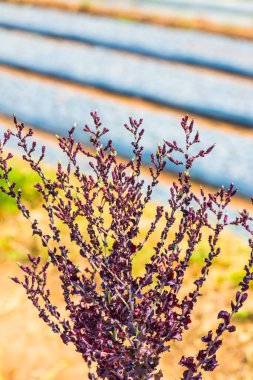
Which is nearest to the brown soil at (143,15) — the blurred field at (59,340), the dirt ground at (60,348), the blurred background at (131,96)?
the blurred background at (131,96)

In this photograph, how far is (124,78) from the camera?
27.5ft

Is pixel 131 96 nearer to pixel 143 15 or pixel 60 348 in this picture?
pixel 143 15

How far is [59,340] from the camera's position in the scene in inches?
161

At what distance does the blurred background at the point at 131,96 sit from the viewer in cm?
403

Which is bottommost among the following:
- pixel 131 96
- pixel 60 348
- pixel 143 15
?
pixel 60 348

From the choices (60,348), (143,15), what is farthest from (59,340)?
(143,15)

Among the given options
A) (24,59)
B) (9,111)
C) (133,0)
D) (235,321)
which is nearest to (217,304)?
(235,321)

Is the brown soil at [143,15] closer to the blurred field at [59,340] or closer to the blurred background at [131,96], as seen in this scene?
the blurred background at [131,96]

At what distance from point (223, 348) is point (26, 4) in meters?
9.81

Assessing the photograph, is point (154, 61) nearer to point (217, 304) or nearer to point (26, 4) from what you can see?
point (26, 4)

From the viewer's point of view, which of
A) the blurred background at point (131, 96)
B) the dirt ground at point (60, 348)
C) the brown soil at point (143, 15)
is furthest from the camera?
the brown soil at point (143, 15)

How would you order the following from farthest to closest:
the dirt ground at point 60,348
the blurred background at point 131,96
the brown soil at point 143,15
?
the brown soil at point 143,15 < the blurred background at point 131,96 < the dirt ground at point 60,348

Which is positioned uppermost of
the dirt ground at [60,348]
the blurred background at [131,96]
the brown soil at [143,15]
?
the brown soil at [143,15]

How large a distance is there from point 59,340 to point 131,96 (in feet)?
14.4
